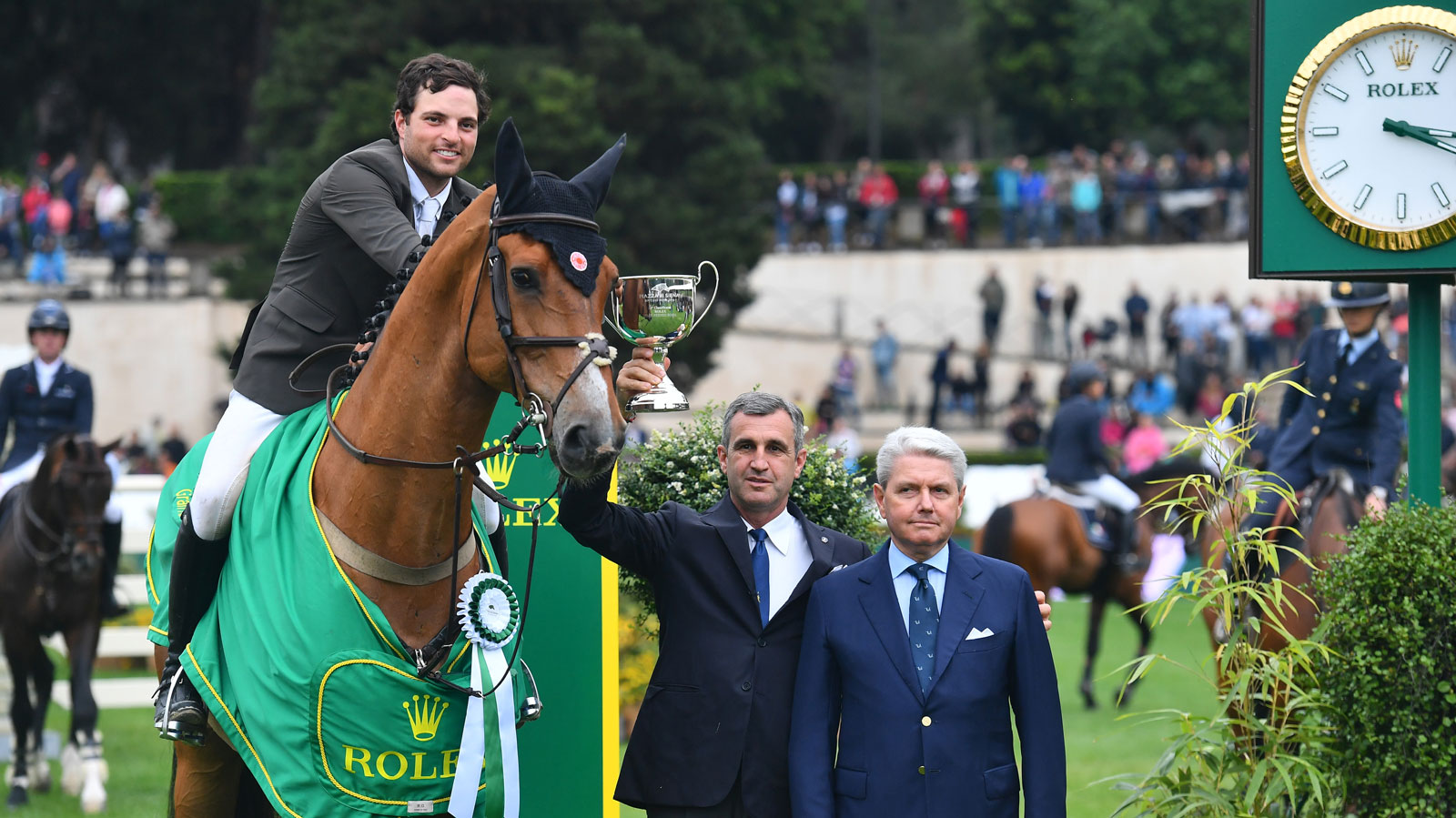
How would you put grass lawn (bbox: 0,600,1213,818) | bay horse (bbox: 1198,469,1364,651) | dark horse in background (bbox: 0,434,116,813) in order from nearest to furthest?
bay horse (bbox: 1198,469,1364,651)
grass lawn (bbox: 0,600,1213,818)
dark horse in background (bbox: 0,434,116,813)

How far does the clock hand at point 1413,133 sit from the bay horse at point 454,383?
8.22ft

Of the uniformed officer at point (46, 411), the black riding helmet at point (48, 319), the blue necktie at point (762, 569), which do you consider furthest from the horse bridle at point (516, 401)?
the uniformed officer at point (46, 411)

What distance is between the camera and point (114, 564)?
10008 mm

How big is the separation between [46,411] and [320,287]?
6.05 m

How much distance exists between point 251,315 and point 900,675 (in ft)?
7.67

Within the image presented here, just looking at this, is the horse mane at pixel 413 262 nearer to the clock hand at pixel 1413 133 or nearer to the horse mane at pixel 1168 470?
the clock hand at pixel 1413 133

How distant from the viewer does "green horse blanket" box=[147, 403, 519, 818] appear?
4.20m

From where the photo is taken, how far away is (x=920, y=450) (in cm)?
431

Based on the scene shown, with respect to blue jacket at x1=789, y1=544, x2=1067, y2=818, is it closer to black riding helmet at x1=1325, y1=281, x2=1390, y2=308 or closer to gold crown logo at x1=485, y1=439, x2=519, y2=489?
gold crown logo at x1=485, y1=439, x2=519, y2=489

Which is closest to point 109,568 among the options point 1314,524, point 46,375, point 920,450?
point 46,375

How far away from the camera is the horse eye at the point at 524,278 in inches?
153

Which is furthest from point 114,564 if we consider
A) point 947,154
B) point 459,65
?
point 947,154

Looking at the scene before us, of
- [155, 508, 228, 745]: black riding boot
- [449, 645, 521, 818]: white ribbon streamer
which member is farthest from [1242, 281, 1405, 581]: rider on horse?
[155, 508, 228, 745]: black riding boot

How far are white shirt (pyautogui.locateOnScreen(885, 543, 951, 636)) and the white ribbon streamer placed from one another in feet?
3.44
